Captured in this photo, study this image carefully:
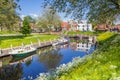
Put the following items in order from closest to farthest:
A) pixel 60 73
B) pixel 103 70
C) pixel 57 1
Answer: pixel 103 70 → pixel 60 73 → pixel 57 1

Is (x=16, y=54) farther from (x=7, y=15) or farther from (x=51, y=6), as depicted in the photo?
(x=51, y=6)

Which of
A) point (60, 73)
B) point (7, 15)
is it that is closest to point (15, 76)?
point (60, 73)

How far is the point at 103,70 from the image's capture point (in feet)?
27.8

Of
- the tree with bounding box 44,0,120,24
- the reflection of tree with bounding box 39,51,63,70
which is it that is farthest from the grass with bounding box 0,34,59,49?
the tree with bounding box 44,0,120,24

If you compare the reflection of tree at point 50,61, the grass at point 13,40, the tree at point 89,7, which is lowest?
the reflection of tree at point 50,61

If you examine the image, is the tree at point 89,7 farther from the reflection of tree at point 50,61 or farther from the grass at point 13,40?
the grass at point 13,40

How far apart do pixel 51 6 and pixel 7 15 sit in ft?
137

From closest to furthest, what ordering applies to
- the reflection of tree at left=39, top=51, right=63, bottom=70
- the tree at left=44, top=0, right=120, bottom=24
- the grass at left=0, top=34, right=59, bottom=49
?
the tree at left=44, top=0, right=120, bottom=24, the reflection of tree at left=39, top=51, right=63, bottom=70, the grass at left=0, top=34, right=59, bottom=49

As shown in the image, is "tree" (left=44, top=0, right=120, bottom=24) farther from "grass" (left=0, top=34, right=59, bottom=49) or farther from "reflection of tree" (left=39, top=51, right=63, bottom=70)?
"grass" (left=0, top=34, right=59, bottom=49)

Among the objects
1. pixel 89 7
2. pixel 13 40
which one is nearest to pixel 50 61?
pixel 13 40

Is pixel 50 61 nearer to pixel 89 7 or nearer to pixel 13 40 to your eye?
pixel 13 40

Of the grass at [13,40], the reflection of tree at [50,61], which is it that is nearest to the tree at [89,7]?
the reflection of tree at [50,61]

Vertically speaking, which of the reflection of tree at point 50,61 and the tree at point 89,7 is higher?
the tree at point 89,7

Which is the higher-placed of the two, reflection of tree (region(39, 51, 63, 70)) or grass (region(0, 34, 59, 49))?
grass (region(0, 34, 59, 49))
